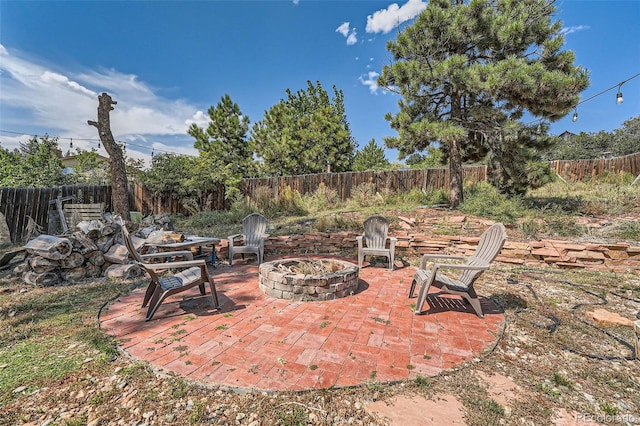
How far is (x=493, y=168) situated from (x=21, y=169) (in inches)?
708

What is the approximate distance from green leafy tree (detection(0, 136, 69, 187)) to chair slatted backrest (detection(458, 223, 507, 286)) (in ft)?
41.1

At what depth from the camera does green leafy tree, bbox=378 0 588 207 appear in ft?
18.2

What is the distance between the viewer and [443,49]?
6473 millimetres

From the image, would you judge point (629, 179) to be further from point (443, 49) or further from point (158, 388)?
point (158, 388)

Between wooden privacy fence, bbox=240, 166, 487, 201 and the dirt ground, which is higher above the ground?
wooden privacy fence, bbox=240, 166, 487, 201

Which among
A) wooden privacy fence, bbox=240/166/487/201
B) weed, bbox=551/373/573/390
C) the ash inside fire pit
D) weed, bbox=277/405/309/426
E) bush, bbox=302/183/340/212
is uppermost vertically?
wooden privacy fence, bbox=240/166/487/201

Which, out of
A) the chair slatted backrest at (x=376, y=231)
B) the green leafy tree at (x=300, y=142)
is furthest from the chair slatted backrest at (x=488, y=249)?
the green leafy tree at (x=300, y=142)

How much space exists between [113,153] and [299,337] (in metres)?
6.92

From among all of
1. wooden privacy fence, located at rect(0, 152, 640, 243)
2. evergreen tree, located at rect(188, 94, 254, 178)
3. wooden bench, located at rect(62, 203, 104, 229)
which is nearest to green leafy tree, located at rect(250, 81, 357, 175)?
evergreen tree, located at rect(188, 94, 254, 178)

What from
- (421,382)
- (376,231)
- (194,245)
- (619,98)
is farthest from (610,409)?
(619,98)

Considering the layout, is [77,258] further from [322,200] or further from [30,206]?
[322,200]

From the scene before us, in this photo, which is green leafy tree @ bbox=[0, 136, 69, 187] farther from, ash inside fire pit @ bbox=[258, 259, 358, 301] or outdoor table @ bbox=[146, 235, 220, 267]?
ash inside fire pit @ bbox=[258, 259, 358, 301]

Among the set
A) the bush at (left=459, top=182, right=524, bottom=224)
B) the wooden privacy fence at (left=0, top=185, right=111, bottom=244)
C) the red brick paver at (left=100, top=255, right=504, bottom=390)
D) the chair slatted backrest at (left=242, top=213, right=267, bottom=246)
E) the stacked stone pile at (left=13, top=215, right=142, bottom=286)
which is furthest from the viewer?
the wooden privacy fence at (left=0, top=185, right=111, bottom=244)

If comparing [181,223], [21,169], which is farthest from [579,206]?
[21,169]
